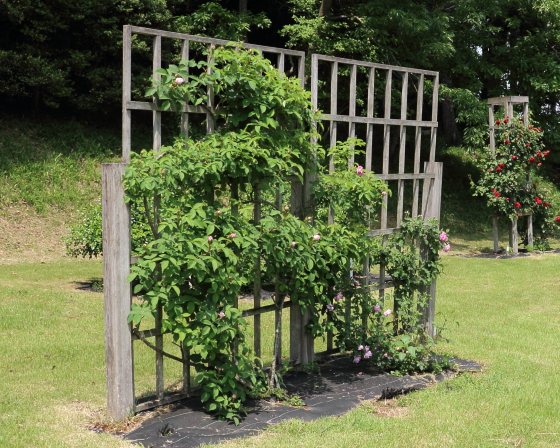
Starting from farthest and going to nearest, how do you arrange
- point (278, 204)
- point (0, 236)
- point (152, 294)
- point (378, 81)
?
point (378, 81) → point (0, 236) → point (278, 204) → point (152, 294)

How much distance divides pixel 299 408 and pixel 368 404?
52 cm

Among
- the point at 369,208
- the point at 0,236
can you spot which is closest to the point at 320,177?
the point at 369,208

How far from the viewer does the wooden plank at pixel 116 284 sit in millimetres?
4070

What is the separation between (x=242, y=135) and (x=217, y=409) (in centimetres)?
180

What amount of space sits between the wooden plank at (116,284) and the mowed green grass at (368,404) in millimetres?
341

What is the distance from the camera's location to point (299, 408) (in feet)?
14.7

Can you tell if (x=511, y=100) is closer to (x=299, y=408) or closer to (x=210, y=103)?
(x=210, y=103)

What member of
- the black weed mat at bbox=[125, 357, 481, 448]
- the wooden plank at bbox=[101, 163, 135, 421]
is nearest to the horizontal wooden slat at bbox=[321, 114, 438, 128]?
the wooden plank at bbox=[101, 163, 135, 421]

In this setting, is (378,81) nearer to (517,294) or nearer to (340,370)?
(517,294)

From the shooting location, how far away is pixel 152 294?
4.00 metres

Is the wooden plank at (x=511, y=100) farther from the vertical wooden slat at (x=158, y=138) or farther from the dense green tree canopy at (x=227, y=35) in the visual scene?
the vertical wooden slat at (x=158, y=138)

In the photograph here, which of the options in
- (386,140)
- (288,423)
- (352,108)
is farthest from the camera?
(386,140)

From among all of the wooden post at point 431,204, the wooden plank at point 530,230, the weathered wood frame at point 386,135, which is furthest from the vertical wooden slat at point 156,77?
the wooden plank at point 530,230

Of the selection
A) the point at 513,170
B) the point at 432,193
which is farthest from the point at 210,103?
the point at 513,170
